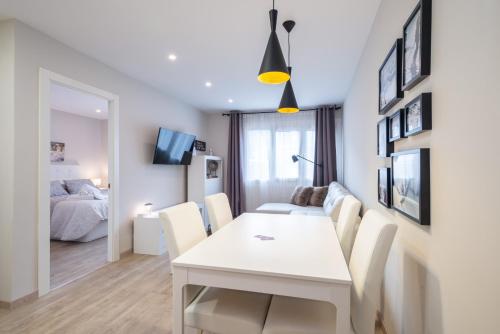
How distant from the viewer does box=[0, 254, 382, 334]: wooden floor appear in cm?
192

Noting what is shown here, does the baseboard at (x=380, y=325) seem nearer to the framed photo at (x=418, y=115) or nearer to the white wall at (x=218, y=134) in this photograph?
the framed photo at (x=418, y=115)

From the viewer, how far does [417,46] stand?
3.91 ft

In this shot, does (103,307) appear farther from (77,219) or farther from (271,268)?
(77,219)

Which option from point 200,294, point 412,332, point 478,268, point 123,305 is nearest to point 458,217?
point 478,268

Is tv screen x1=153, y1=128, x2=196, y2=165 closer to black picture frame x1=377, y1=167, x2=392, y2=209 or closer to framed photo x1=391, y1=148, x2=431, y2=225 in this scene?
black picture frame x1=377, y1=167, x2=392, y2=209

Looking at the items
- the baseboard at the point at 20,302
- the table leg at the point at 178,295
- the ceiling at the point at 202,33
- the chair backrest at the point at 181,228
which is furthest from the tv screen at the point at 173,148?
the table leg at the point at 178,295

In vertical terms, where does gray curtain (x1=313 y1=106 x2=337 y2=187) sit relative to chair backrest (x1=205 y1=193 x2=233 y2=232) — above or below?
above

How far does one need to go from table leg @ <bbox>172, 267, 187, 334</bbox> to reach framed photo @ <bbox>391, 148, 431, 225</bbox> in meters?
1.18

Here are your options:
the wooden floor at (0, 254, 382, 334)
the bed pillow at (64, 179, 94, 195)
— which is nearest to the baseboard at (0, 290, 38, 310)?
the wooden floor at (0, 254, 382, 334)

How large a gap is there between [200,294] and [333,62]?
114 inches

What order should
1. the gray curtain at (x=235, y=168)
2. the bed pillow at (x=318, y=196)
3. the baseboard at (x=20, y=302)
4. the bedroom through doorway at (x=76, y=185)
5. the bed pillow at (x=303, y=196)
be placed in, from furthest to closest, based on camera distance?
the gray curtain at (x=235, y=168) < the bed pillow at (x=303, y=196) < the bed pillow at (x=318, y=196) < the bedroom through doorway at (x=76, y=185) < the baseboard at (x=20, y=302)

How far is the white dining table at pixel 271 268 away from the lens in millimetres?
1106

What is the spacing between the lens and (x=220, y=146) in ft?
19.6

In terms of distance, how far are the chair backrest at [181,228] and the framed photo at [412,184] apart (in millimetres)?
1332
